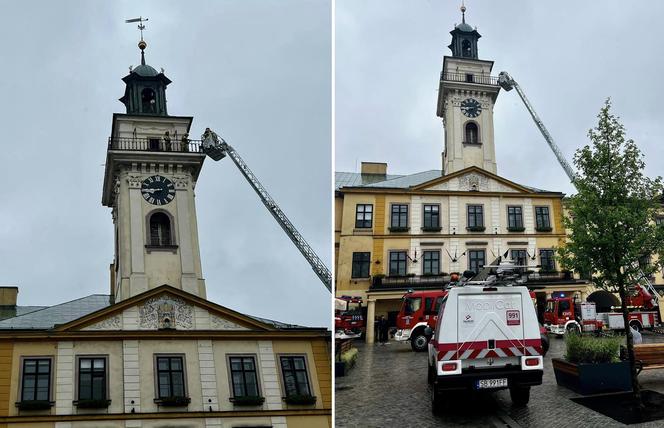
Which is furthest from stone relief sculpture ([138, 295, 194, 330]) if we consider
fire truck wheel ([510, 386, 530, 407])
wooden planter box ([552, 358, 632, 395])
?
wooden planter box ([552, 358, 632, 395])

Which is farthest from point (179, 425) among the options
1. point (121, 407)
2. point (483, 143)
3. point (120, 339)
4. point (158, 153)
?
point (483, 143)

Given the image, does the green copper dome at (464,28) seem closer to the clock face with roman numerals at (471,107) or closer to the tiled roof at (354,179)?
the clock face with roman numerals at (471,107)

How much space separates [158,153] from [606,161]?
23.2ft

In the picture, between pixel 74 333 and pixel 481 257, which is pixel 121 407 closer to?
pixel 74 333

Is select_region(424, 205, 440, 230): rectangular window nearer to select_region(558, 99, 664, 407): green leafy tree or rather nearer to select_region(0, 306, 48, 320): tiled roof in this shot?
select_region(558, 99, 664, 407): green leafy tree

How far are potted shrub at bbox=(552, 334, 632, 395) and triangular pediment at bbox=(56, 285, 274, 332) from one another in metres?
3.91

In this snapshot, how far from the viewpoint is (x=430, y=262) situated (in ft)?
35.1

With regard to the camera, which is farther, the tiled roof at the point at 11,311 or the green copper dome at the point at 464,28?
the green copper dome at the point at 464,28

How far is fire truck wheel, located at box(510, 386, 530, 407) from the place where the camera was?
6.66 m

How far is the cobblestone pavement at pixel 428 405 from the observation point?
6.30 m

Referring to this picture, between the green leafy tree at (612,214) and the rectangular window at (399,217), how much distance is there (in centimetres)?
288

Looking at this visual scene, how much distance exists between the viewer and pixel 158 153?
1071 centimetres

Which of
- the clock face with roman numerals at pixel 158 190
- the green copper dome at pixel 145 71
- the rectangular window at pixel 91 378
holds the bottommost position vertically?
the rectangular window at pixel 91 378

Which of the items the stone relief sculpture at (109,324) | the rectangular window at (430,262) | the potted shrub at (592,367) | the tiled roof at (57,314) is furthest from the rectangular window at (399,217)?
the tiled roof at (57,314)
